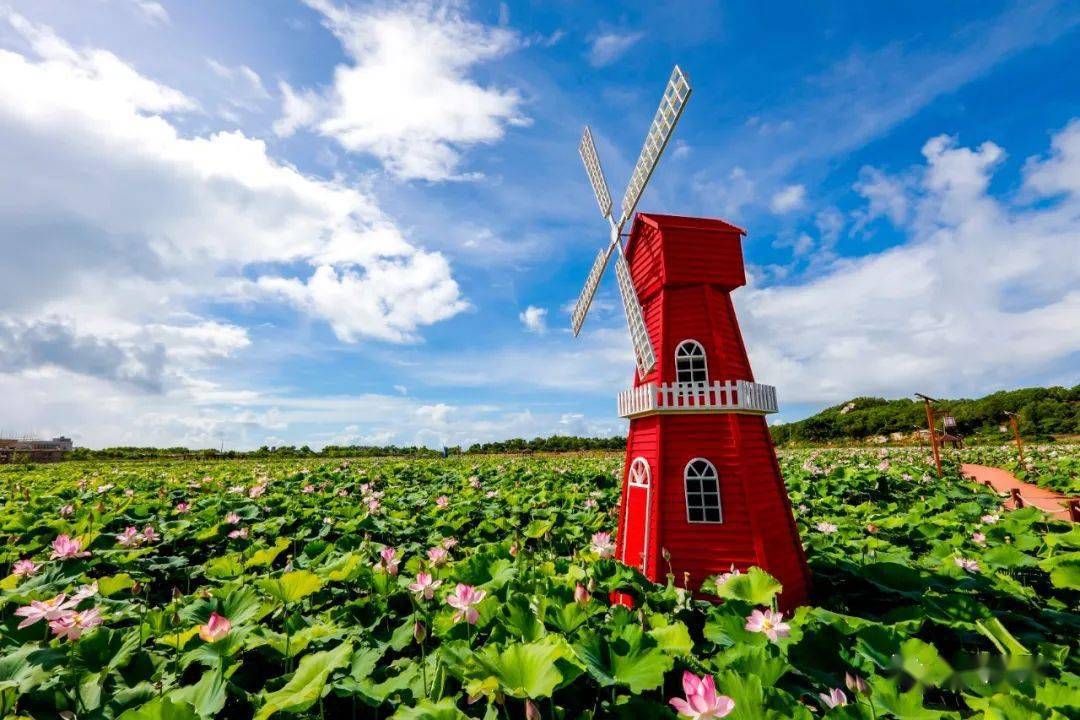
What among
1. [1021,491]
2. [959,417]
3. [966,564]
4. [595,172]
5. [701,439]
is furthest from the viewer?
[959,417]

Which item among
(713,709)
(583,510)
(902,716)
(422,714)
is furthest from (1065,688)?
(583,510)

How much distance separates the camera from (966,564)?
6156mm

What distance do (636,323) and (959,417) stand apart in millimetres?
63076

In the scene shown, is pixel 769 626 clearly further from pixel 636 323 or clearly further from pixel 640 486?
pixel 636 323

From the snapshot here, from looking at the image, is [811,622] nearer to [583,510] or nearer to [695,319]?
[695,319]

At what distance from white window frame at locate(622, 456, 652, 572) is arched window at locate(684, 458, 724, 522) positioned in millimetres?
507

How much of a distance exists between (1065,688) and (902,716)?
869 millimetres

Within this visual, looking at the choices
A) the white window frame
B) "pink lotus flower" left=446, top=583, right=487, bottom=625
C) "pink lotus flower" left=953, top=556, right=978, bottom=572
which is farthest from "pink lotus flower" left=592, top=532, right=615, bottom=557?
"pink lotus flower" left=953, top=556, right=978, bottom=572

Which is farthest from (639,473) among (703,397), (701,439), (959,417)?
(959,417)

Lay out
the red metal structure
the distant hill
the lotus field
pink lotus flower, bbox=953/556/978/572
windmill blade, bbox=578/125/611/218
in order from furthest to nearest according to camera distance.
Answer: the distant hill, windmill blade, bbox=578/125/611/218, the red metal structure, pink lotus flower, bbox=953/556/978/572, the lotus field

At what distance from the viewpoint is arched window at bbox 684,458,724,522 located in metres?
6.73

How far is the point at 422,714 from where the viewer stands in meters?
2.66

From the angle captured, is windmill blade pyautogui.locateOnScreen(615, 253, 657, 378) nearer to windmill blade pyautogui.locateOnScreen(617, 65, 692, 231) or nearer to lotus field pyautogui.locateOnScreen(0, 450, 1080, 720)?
windmill blade pyautogui.locateOnScreen(617, 65, 692, 231)

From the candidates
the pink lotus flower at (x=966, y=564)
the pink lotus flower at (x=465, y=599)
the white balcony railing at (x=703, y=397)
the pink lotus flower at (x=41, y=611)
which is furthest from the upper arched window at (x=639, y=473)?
the pink lotus flower at (x=41, y=611)
